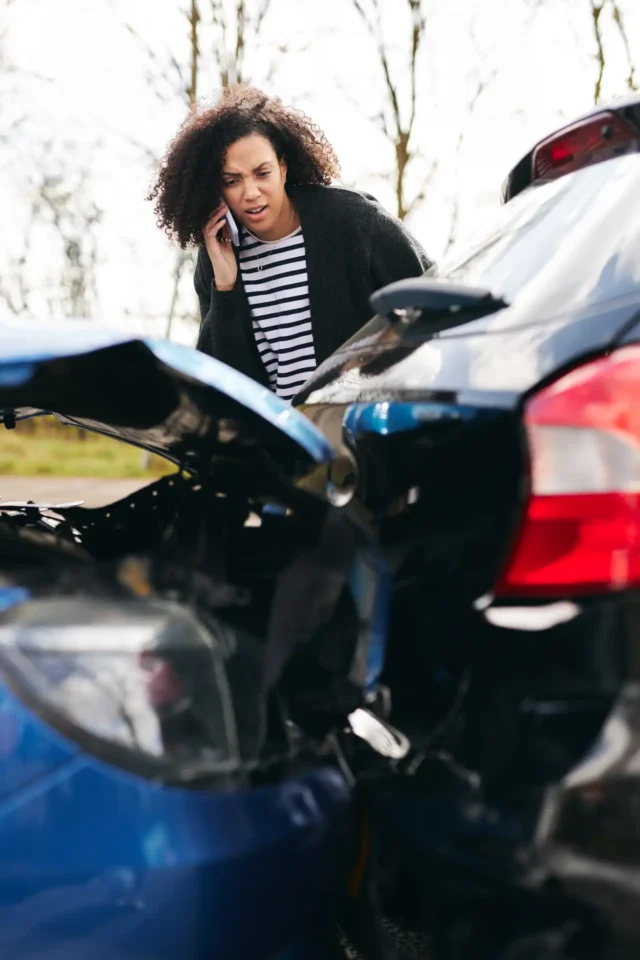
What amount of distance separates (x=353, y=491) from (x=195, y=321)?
50.5 feet

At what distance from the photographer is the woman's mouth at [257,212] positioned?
3.21 metres

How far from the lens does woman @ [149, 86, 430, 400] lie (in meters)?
3.09

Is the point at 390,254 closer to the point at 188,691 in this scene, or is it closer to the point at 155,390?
the point at 155,390

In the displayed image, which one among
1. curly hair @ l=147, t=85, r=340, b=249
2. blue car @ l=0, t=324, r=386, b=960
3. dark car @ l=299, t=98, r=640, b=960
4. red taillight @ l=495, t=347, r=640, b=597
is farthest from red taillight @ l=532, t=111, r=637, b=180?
curly hair @ l=147, t=85, r=340, b=249

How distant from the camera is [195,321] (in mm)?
16578

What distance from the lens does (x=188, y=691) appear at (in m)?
1.23

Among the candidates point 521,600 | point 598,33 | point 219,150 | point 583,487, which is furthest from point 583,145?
point 598,33

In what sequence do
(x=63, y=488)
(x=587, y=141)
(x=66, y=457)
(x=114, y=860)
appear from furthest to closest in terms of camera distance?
(x=66, y=457) < (x=63, y=488) < (x=587, y=141) < (x=114, y=860)

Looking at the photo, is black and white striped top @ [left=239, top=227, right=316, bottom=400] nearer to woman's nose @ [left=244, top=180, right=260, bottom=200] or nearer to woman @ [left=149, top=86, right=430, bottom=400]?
woman @ [left=149, top=86, right=430, bottom=400]

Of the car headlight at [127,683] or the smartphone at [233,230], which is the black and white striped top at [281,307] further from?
the car headlight at [127,683]

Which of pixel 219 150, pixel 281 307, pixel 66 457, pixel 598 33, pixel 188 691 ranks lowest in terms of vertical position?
pixel 66 457

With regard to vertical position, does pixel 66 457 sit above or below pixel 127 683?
below

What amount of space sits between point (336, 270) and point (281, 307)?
0.22 metres

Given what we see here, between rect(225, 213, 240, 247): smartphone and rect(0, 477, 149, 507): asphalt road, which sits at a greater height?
rect(225, 213, 240, 247): smartphone
